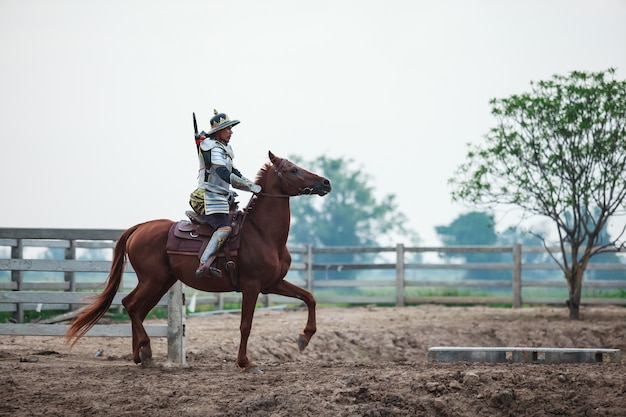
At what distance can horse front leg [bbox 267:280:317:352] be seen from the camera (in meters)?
9.08

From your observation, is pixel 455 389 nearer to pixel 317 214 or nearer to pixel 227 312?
pixel 227 312

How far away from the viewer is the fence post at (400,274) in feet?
71.9

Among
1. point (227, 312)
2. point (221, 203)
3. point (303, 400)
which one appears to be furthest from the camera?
point (227, 312)

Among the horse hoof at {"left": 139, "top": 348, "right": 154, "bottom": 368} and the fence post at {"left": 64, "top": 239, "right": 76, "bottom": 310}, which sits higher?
the fence post at {"left": 64, "top": 239, "right": 76, "bottom": 310}

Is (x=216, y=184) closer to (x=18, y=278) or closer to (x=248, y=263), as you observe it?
(x=248, y=263)

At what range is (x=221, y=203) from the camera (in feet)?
29.8

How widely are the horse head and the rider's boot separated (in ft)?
2.32

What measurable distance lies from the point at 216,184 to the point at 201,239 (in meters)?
0.63

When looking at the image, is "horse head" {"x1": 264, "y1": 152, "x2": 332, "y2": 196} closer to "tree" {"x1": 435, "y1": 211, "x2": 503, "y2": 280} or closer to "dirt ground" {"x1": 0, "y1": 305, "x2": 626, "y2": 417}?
"dirt ground" {"x1": 0, "y1": 305, "x2": 626, "y2": 417}

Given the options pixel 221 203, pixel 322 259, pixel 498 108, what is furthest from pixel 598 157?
pixel 322 259

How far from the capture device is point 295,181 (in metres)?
9.23

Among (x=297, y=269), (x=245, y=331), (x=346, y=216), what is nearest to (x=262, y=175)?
(x=245, y=331)

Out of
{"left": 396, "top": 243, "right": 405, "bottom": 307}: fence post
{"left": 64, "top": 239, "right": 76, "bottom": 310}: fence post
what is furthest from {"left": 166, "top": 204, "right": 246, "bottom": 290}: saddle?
{"left": 396, "top": 243, "right": 405, "bottom": 307}: fence post

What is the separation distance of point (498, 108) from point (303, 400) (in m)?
12.0
